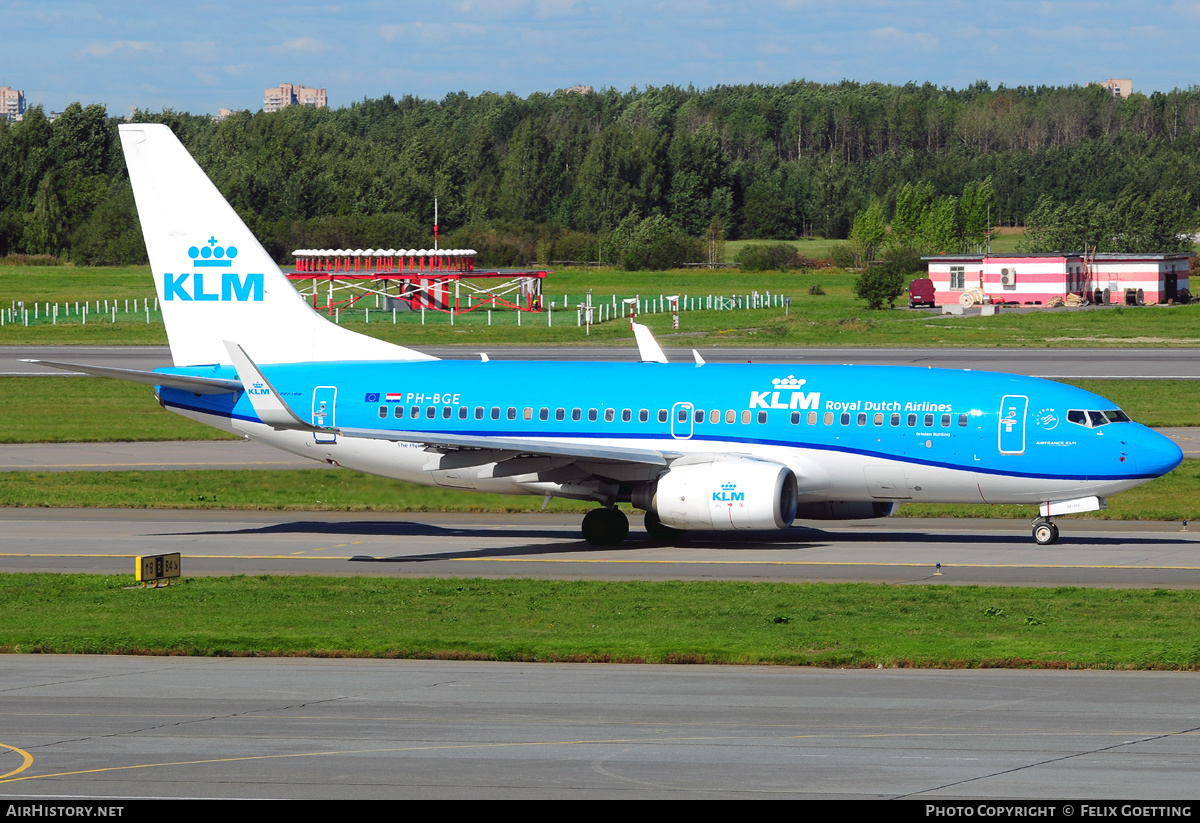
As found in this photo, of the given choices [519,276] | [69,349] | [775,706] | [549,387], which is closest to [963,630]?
[775,706]

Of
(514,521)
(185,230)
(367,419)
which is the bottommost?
(514,521)

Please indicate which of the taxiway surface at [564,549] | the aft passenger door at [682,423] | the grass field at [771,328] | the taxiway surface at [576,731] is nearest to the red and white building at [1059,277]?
the grass field at [771,328]

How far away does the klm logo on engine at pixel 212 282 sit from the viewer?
3900cm

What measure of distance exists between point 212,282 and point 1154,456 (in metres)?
24.2

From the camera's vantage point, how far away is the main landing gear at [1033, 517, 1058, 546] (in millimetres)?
35406

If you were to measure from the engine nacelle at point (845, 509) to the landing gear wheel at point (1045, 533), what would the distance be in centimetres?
349

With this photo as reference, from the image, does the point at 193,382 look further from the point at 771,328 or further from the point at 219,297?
the point at 771,328

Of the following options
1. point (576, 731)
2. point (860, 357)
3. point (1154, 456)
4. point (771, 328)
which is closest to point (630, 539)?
point (1154, 456)

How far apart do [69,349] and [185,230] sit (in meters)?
54.5

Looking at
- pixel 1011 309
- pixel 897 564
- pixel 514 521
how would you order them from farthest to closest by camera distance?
pixel 1011 309 < pixel 514 521 < pixel 897 564

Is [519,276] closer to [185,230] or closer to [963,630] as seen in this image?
[185,230]

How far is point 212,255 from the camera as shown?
3903 centimetres

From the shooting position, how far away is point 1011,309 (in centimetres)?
12212

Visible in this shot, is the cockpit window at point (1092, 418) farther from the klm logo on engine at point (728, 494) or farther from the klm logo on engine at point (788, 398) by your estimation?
the klm logo on engine at point (728, 494)
